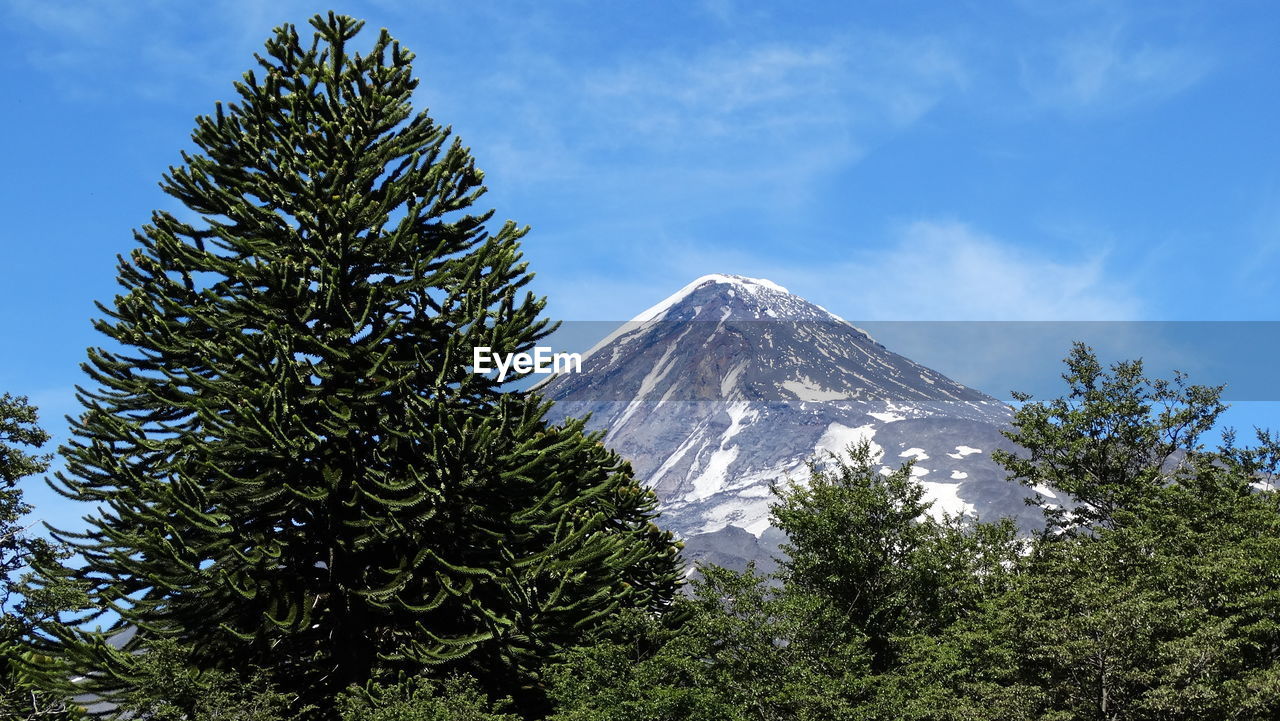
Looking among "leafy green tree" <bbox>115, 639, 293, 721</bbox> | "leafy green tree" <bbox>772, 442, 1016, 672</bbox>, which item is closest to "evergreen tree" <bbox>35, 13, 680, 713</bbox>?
"leafy green tree" <bbox>115, 639, 293, 721</bbox>

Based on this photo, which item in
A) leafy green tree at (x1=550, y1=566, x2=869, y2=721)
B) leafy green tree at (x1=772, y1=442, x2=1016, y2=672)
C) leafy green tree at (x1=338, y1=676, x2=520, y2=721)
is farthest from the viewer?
leafy green tree at (x1=772, y1=442, x2=1016, y2=672)

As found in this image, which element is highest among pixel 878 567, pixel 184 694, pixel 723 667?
pixel 878 567

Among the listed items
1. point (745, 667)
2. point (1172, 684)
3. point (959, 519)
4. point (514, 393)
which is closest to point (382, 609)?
point (514, 393)

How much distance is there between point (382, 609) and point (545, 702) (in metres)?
4.28

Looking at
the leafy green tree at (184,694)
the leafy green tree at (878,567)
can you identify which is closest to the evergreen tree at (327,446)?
the leafy green tree at (184,694)

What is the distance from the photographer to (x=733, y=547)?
196250mm

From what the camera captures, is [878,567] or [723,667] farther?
[878,567]

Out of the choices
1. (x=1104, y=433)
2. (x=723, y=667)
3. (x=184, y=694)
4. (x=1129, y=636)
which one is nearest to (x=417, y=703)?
(x=184, y=694)

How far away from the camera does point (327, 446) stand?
21.6 m

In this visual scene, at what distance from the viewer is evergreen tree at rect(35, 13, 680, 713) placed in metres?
20.3

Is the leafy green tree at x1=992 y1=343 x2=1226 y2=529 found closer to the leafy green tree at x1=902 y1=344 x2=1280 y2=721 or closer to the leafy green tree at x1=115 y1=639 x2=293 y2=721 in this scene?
the leafy green tree at x1=902 y1=344 x2=1280 y2=721

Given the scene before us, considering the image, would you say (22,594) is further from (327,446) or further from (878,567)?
(878,567)

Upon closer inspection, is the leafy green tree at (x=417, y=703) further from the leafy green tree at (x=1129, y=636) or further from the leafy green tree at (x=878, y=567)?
the leafy green tree at (x=878, y=567)

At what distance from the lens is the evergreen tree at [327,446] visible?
2027cm
